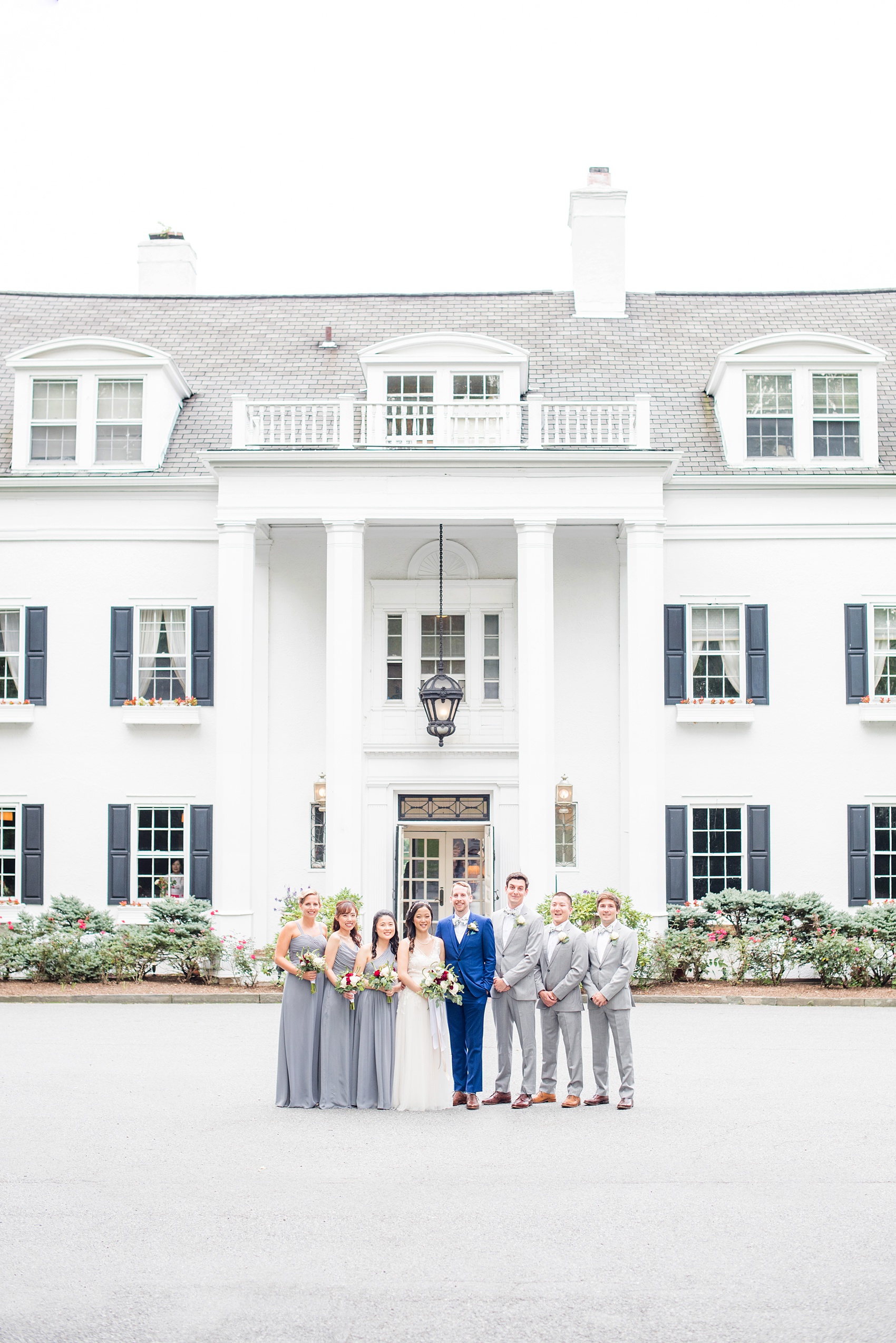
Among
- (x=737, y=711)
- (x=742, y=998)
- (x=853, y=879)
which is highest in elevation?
(x=737, y=711)

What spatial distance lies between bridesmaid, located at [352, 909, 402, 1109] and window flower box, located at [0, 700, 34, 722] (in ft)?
38.3

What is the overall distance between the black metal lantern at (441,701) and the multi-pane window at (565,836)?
7.49ft

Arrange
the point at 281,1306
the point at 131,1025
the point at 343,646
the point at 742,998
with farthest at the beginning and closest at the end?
1. the point at 343,646
2. the point at 742,998
3. the point at 131,1025
4. the point at 281,1306

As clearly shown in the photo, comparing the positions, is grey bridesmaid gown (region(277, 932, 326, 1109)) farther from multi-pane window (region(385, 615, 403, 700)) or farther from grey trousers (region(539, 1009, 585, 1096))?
multi-pane window (region(385, 615, 403, 700))

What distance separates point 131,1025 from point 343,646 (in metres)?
6.62

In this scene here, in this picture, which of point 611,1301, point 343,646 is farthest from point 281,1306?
point 343,646

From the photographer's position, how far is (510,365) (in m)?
20.0

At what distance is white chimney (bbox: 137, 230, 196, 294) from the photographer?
25750 mm

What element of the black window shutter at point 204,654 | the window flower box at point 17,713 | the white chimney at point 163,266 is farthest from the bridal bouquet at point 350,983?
the white chimney at point 163,266

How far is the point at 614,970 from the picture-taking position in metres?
9.98

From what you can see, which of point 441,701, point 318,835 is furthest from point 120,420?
point 318,835

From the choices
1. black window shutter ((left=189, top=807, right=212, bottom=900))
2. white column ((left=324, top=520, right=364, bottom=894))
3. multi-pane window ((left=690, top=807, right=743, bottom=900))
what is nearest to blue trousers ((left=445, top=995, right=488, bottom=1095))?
white column ((left=324, top=520, right=364, bottom=894))

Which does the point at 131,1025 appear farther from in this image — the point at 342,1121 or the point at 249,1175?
the point at 249,1175

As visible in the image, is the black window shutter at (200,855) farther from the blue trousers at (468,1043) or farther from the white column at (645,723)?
the blue trousers at (468,1043)
